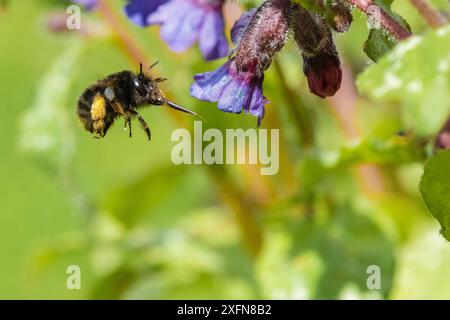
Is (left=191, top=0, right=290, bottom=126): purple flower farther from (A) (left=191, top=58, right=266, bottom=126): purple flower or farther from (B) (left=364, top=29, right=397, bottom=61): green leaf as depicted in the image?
(B) (left=364, top=29, right=397, bottom=61): green leaf

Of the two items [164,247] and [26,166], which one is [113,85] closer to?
[164,247]

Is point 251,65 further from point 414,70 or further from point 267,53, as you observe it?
point 414,70

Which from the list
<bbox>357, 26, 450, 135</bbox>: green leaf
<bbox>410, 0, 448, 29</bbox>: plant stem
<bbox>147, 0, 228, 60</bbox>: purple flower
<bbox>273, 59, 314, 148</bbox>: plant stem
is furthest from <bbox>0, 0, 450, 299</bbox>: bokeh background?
<bbox>357, 26, 450, 135</bbox>: green leaf

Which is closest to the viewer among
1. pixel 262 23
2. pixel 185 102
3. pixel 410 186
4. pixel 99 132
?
pixel 262 23

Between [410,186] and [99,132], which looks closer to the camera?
[99,132]

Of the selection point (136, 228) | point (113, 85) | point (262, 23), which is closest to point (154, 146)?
point (136, 228)

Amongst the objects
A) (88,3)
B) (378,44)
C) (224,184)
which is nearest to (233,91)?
(378,44)

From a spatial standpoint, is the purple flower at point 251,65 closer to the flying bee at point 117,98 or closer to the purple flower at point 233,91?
the purple flower at point 233,91
